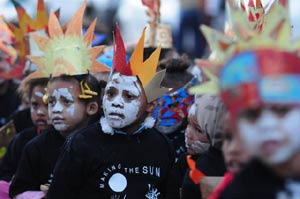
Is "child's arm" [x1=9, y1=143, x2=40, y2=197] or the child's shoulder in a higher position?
the child's shoulder

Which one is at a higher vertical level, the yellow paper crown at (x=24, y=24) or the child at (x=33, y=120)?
the yellow paper crown at (x=24, y=24)

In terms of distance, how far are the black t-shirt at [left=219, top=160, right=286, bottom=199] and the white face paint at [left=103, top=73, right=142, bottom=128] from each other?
Answer: 1847 mm

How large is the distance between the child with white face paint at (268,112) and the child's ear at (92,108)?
2.65 metres

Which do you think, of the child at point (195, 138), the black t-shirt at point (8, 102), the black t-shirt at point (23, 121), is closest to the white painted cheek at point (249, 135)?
the child at point (195, 138)

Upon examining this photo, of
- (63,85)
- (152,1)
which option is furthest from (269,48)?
(152,1)

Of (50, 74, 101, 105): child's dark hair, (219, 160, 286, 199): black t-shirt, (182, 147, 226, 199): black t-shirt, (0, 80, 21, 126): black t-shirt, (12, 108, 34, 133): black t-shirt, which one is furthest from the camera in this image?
(0, 80, 21, 126): black t-shirt

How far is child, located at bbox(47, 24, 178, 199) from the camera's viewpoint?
4758 millimetres

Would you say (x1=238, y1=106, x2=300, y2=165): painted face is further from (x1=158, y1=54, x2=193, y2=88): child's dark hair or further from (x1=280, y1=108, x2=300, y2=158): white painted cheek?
(x1=158, y1=54, x2=193, y2=88): child's dark hair

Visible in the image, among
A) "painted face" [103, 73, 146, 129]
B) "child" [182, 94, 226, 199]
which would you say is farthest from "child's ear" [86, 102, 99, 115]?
"child" [182, 94, 226, 199]

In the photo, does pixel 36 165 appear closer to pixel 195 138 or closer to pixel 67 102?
pixel 67 102

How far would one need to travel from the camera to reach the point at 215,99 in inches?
162

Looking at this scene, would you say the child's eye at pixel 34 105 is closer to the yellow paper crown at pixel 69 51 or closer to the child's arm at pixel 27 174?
the yellow paper crown at pixel 69 51

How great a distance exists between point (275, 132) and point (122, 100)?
2117mm

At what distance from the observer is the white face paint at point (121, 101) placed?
4.81m
